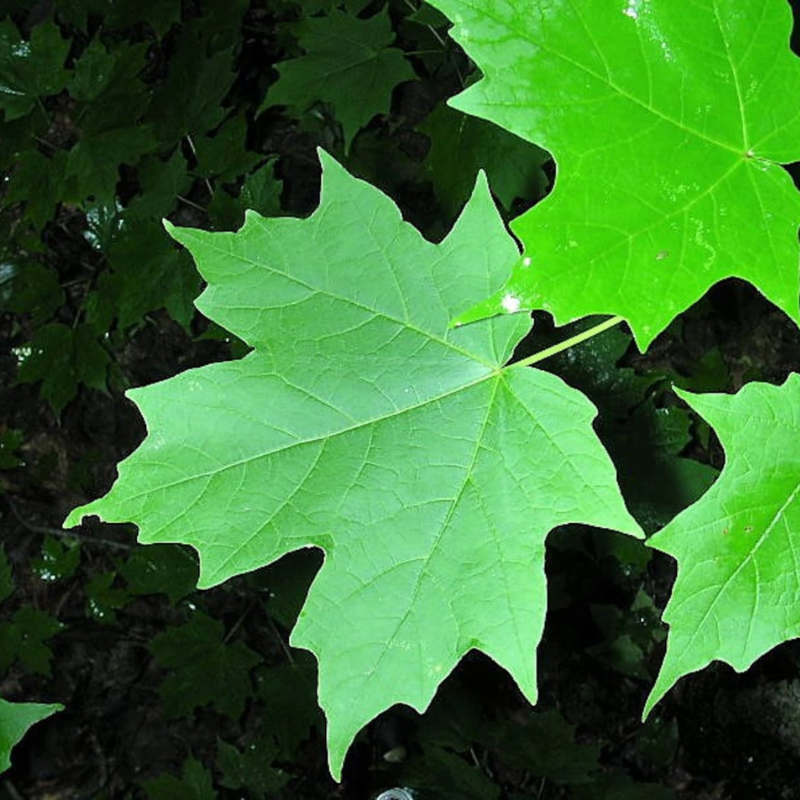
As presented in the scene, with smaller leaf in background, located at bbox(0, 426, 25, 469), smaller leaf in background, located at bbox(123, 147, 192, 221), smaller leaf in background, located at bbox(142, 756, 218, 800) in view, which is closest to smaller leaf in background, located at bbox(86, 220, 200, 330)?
smaller leaf in background, located at bbox(123, 147, 192, 221)

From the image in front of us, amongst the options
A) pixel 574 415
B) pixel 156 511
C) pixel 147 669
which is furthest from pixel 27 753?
pixel 574 415

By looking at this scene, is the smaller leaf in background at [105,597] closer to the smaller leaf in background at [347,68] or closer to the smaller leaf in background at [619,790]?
the smaller leaf in background at [619,790]

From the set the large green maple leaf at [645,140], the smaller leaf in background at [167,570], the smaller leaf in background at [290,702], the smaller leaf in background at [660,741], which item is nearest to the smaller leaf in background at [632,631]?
the smaller leaf in background at [660,741]

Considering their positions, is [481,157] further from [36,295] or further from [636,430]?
[36,295]

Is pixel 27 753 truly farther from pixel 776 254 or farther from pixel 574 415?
pixel 776 254

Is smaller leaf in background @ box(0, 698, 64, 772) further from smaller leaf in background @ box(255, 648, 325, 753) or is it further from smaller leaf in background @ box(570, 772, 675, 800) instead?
smaller leaf in background @ box(570, 772, 675, 800)

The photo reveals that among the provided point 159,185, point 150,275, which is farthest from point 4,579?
point 159,185
